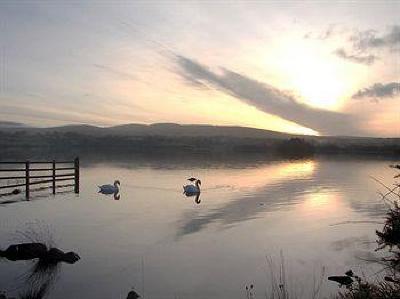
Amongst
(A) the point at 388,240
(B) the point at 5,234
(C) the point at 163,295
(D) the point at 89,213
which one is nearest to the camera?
(A) the point at 388,240

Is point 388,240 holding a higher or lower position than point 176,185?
higher

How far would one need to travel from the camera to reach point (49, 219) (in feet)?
66.8

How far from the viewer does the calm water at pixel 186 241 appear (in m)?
12.5

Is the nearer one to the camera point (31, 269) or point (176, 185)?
point (31, 269)

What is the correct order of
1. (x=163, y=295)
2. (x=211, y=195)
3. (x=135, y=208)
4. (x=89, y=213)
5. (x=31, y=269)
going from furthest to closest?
(x=211, y=195) → (x=135, y=208) → (x=89, y=213) → (x=31, y=269) → (x=163, y=295)

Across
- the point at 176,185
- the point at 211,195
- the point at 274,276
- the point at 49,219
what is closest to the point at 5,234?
the point at 49,219

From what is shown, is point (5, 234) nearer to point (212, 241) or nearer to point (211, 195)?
point (212, 241)

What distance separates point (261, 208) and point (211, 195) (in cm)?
723

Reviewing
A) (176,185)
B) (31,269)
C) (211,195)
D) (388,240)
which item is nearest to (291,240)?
(31,269)

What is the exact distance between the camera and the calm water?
1253 centimetres

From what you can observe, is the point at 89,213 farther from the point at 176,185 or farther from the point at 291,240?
the point at 176,185

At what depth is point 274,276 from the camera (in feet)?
45.0

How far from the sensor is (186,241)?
58.6ft

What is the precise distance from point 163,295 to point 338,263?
6565 mm
